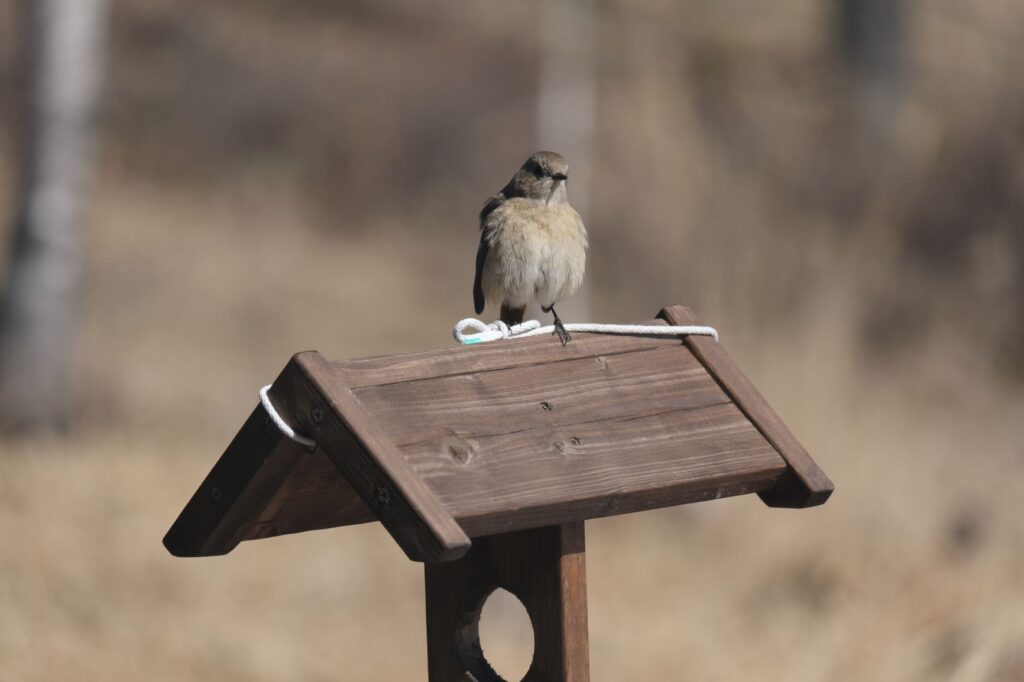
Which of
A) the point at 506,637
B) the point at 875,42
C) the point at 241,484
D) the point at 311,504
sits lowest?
the point at 506,637

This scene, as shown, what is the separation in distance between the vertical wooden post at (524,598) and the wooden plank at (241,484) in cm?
52


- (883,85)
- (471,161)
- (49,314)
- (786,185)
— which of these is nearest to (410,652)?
(49,314)

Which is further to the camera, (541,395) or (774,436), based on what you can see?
(774,436)

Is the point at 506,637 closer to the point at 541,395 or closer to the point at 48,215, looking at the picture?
the point at 48,215

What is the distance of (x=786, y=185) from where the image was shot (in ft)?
30.8

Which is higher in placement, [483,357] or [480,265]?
[483,357]

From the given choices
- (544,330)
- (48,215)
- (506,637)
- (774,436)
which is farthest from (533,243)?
(48,215)

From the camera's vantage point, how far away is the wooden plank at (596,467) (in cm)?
278

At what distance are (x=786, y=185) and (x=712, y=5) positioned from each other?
847 centimetres

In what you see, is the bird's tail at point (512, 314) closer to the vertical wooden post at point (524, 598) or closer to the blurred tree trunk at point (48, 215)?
the vertical wooden post at point (524, 598)

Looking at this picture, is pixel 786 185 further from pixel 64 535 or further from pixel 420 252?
pixel 420 252

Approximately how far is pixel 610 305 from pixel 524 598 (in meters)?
7.43

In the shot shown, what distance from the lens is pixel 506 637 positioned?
23.3 feet

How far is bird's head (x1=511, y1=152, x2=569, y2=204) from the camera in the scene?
4.60m
